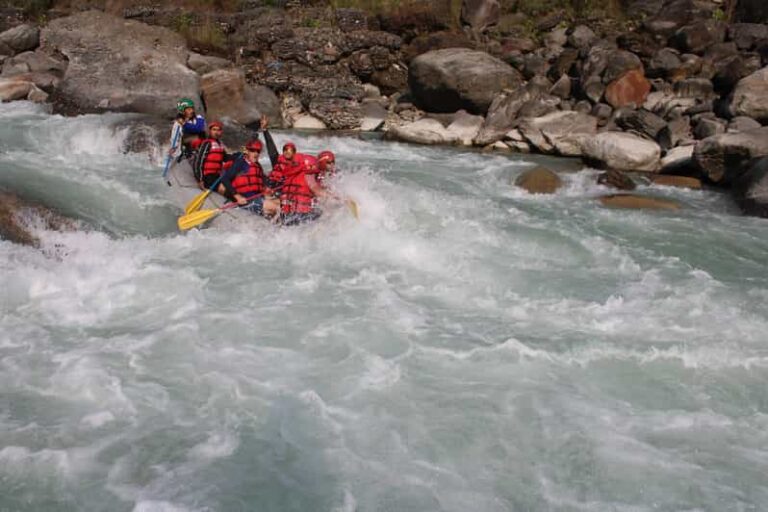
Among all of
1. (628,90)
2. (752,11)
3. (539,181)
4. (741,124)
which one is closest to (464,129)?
(628,90)

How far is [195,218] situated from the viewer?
24.5 feet

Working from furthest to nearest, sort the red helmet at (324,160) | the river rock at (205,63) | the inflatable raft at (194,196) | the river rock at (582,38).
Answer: the river rock at (582,38)
the river rock at (205,63)
the red helmet at (324,160)
the inflatable raft at (194,196)

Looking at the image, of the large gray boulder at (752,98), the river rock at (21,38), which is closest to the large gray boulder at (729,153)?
the large gray boulder at (752,98)

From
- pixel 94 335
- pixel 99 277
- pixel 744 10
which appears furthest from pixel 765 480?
pixel 744 10

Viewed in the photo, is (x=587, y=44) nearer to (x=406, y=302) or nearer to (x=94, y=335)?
(x=406, y=302)

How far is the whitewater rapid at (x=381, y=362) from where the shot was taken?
12.5 ft

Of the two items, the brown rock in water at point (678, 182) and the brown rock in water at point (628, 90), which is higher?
the brown rock in water at point (628, 90)

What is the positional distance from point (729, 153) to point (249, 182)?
295 inches

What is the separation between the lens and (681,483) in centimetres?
385

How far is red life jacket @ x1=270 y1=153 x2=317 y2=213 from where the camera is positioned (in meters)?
7.42

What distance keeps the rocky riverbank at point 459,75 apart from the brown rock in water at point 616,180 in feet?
0.14

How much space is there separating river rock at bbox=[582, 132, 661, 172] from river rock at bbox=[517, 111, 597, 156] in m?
0.72

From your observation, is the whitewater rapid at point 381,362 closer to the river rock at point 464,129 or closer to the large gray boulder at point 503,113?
the large gray boulder at point 503,113

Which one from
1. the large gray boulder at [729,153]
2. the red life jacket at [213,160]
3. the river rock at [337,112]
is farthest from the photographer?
the river rock at [337,112]
